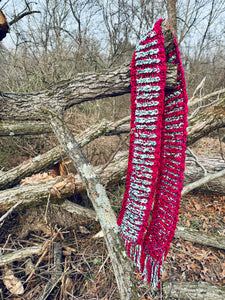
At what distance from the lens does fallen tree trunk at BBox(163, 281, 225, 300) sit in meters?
1.62

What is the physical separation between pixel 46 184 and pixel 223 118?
248cm

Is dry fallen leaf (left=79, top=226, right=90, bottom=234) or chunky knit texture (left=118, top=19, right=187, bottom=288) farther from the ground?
chunky knit texture (left=118, top=19, right=187, bottom=288)

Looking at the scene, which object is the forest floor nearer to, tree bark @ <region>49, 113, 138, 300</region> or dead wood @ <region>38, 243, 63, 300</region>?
dead wood @ <region>38, 243, 63, 300</region>

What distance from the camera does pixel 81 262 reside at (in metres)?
1.88

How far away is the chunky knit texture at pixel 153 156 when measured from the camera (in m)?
1.44

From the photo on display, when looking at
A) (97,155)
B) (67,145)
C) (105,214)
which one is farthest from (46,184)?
(97,155)

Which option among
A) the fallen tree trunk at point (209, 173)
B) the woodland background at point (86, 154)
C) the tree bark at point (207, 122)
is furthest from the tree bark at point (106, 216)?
the fallen tree trunk at point (209, 173)

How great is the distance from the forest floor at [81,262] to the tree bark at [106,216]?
581 millimetres

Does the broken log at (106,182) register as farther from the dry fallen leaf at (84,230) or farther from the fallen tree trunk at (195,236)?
the dry fallen leaf at (84,230)

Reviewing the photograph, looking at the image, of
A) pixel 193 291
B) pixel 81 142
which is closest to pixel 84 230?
pixel 81 142

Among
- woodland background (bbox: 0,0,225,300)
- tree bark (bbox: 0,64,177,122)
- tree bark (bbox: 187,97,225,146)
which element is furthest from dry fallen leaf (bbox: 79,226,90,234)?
tree bark (bbox: 187,97,225,146)

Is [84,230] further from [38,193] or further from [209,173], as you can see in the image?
[209,173]

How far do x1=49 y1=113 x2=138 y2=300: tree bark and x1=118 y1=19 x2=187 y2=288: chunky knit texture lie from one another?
384mm

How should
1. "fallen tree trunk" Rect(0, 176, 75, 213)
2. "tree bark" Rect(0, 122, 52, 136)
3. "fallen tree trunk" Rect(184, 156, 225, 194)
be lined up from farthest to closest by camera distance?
"fallen tree trunk" Rect(184, 156, 225, 194) < "tree bark" Rect(0, 122, 52, 136) < "fallen tree trunk" Rect(0, 176, 75, 213)
